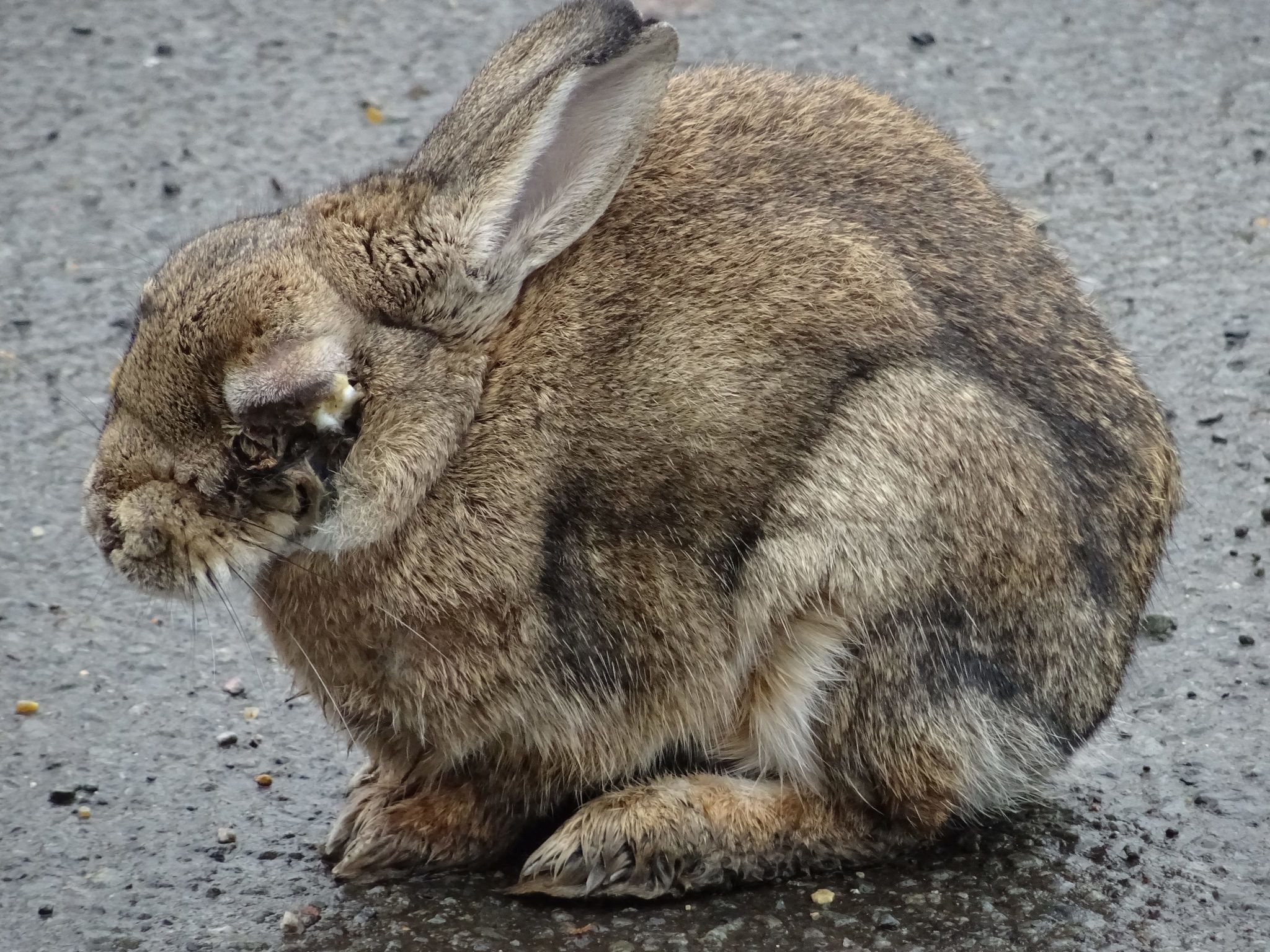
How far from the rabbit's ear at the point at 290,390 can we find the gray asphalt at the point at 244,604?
1037mm

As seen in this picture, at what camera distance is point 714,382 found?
3.89 meters

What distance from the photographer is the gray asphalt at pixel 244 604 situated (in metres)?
3.92

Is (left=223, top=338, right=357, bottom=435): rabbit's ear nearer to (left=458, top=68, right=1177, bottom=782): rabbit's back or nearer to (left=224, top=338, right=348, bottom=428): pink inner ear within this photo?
(left=224, top=338, right=348, bottom=428): pink inner ear

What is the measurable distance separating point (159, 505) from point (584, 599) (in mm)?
876

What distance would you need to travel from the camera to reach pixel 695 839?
3.97 meters

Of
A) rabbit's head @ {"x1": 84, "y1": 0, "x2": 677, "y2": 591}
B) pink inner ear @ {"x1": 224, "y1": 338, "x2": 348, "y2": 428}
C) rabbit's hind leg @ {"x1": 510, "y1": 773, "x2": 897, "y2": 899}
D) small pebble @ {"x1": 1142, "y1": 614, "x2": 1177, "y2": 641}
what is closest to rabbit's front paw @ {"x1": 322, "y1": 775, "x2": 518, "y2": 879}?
rabbit's hind leg @ {"x1": 510, "y1": 773, "x2": 897, "y2": 899}

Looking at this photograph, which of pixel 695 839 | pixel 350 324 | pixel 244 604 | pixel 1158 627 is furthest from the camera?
pixel 1158 627

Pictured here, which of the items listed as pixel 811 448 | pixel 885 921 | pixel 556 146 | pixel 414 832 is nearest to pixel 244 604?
pixel 414 832

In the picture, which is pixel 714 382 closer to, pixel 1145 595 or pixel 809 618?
pixel 809 618

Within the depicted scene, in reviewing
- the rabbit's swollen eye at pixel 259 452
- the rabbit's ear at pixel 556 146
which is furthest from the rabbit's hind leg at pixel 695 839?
the rabbit's ear at pixel 556 146

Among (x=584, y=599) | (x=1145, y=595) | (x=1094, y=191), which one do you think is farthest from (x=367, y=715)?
(x=1094, y=191)

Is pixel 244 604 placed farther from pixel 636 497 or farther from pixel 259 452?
pixel 636 497

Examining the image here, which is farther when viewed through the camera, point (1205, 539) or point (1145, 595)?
point (1205, 539)

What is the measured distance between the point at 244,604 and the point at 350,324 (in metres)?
1.16
